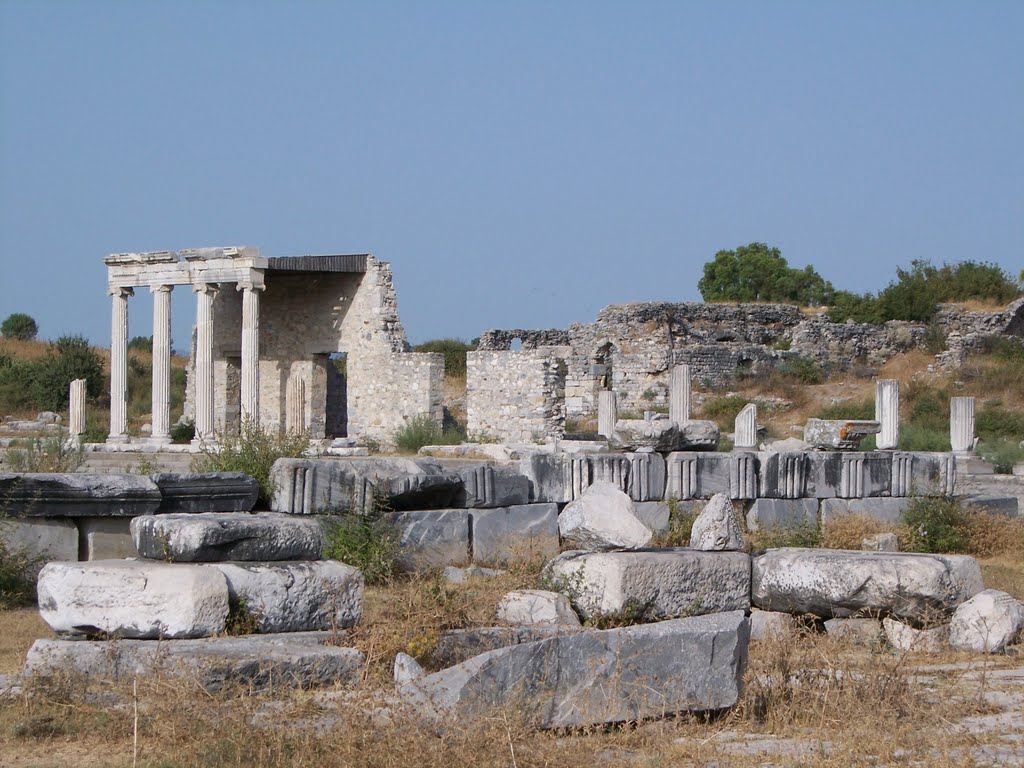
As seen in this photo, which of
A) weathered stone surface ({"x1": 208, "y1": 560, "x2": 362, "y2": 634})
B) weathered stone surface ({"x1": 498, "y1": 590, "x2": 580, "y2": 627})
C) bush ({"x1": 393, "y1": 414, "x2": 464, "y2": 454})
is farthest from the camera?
bush ({"x1": 393, "y1": 414, "x2": 464, "y2": 454})

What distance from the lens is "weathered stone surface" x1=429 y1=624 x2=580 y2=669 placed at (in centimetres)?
634

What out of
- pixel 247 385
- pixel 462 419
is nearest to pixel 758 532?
pixel 247 385

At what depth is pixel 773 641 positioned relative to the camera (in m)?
7.26

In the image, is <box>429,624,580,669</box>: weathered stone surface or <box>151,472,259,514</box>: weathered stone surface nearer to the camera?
<box>429,624,580,669</box>: weathered stone surface

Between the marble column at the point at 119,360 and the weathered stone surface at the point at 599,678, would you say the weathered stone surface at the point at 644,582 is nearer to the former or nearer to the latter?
the weathered stone surface at the point at 599,678

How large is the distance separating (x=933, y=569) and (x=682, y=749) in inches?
130

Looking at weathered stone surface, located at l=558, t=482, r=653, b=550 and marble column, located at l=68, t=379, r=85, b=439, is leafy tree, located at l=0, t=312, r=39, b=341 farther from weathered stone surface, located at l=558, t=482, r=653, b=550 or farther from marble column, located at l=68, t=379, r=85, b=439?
weathered stone surface, located at l=558, t=482, r=653, b=550

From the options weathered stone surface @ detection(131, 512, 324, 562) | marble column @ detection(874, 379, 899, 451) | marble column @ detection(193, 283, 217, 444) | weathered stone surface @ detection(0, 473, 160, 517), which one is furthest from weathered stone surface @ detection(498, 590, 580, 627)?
marble column @ detection(193, 283, 217, 444)

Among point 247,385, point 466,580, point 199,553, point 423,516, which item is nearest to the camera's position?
point 199,553

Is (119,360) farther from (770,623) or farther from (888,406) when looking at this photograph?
(770,623)

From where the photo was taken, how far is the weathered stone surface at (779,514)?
36.2 ft

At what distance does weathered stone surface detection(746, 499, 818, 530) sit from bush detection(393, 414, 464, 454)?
12.8 m

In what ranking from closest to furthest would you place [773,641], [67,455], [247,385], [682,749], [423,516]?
[682,749], [773,641], [423,516], [67,455], [247,385]

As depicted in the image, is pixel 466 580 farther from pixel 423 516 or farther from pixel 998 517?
pixel 998 517
